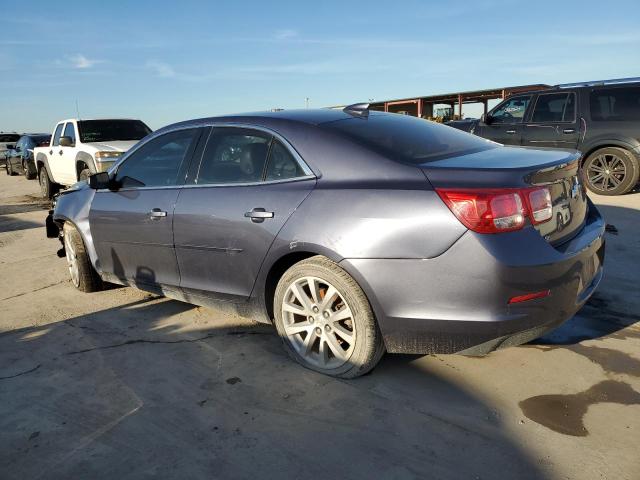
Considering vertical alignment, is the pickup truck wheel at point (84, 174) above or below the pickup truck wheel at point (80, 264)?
above

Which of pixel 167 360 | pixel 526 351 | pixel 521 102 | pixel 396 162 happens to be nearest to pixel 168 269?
pixel 167 360

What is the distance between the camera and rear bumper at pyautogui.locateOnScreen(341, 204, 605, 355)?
98.1 inches

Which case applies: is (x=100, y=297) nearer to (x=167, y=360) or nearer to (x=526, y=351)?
(x=167, y=360)

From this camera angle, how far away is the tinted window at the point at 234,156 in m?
3.38

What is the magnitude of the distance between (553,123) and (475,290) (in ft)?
24.1

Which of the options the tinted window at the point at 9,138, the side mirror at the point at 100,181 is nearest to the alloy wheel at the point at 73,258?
the side mirror at the point at 100,181

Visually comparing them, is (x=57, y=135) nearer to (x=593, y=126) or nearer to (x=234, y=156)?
(x=234, y=156)

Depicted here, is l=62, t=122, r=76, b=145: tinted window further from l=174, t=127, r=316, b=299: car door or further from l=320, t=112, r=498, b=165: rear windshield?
l=320, t=112, r=498, b=165: rear windshield

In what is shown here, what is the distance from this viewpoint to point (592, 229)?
10.2 ft

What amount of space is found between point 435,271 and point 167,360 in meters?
1.90

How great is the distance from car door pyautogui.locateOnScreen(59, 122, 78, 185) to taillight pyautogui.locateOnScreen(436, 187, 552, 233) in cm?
983

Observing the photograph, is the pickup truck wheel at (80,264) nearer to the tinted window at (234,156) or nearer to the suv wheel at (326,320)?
the tinted window at (234,156)

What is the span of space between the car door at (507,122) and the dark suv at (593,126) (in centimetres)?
2

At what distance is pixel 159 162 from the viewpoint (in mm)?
4086
